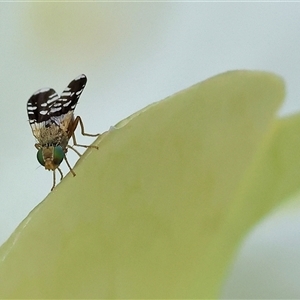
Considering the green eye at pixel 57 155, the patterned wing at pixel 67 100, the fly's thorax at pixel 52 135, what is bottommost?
the green eye at pixel 57 155

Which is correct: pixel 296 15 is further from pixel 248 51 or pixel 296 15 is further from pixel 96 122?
pixel 96 122

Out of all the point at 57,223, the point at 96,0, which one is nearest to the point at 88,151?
the point at 57,223

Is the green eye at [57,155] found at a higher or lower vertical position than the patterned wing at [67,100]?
lower

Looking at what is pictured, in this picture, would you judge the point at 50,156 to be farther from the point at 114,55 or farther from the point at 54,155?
the point at 114,55

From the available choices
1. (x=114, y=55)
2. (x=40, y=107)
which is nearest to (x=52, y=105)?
(x=40, y=107)

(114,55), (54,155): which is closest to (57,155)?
(54,155)

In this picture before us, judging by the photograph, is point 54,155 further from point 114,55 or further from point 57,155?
point 114,55
